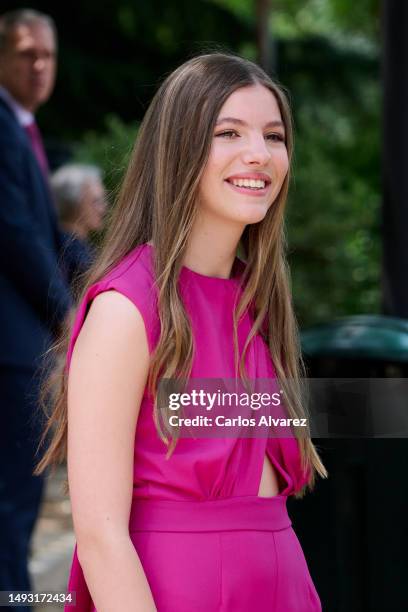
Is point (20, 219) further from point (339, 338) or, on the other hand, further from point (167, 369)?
point (167, 369)

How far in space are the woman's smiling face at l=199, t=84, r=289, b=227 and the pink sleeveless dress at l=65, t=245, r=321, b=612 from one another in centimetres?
16

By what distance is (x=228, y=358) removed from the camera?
2.01 metres

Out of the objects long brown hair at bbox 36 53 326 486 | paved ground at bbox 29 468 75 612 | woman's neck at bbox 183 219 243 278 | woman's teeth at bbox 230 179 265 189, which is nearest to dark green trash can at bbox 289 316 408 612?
long brown hair at bbox 36 53 326 486

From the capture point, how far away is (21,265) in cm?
359

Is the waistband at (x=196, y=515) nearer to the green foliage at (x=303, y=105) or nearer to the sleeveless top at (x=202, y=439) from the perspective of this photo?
the sleeveless top at (x=202, y=439)

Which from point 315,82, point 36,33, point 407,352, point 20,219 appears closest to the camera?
→ point 407,352

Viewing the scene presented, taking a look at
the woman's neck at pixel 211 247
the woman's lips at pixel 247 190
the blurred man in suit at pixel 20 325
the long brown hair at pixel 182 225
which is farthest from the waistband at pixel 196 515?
the blurred man in suit at pixel 20 325

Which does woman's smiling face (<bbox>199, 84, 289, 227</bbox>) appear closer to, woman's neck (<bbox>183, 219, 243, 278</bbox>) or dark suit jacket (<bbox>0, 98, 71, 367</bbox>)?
woman's neck (<bbox>183, 219, 243, 278</bbox>)

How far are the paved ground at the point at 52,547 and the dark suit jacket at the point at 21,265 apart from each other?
1.07 metres

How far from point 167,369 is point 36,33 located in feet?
8.83

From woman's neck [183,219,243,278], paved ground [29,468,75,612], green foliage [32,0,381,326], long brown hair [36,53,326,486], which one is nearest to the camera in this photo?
long brown hair [36,53,326,486]

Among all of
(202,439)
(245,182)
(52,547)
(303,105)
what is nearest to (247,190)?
(245,182)

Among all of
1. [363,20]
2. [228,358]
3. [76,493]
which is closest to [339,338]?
[228,358]

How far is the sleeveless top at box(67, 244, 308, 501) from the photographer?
189cm
